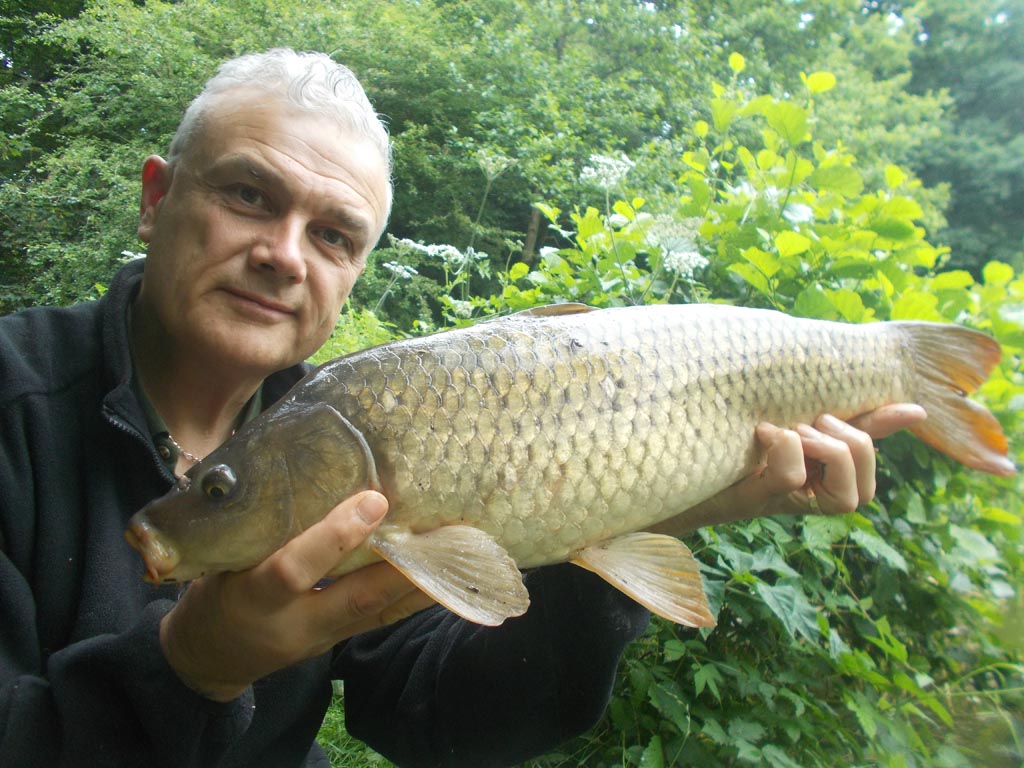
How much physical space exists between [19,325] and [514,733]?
977mm

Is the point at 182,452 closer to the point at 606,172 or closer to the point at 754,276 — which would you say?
the point at 754,276

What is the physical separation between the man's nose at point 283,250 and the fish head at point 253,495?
1.02ft

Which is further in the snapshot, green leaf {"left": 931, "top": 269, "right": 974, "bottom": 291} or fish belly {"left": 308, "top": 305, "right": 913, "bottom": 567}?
green leaf {"left": 931, "top": 269, "right": 974, "bottom": 291}

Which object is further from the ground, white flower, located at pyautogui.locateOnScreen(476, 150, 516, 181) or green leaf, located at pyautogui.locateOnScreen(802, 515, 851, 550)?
white flower, located at pyautogui.locateOnScreen(476, 150, 516, 181)

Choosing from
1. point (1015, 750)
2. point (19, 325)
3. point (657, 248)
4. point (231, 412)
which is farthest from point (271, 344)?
point (1015, 750)

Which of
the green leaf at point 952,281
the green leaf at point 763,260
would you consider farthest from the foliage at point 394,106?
the green leaf at point 763,260

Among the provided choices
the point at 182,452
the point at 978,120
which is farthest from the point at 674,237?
the point at 978,120

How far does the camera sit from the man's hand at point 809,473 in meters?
1.10

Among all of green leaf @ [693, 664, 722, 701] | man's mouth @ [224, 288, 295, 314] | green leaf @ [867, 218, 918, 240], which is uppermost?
green leaf @ [867, 218, 918, 240]

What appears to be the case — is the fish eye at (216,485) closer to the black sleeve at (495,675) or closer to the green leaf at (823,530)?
the black sleeve at (495,675)

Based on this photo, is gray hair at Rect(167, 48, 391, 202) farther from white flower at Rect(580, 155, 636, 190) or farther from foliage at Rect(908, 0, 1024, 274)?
foliage at Rect(908, 0, 1024, 274)

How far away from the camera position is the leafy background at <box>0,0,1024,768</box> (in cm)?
161

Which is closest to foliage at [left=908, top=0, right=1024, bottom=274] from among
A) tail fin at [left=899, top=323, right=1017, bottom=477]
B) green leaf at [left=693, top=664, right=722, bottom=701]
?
tail fin at [left=899, top=323, right=1017, bottom=477]

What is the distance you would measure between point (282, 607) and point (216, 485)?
16cm
